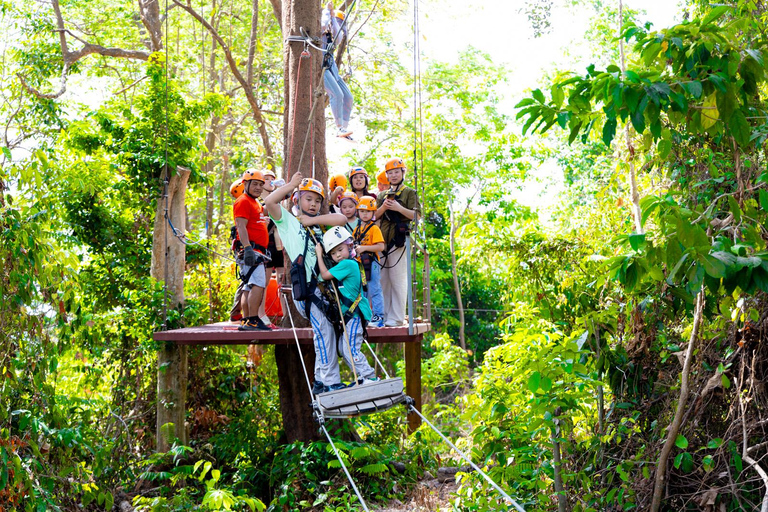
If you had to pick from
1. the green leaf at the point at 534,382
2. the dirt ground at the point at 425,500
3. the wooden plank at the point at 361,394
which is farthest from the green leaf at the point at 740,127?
the dirt ground at the point at 425,500

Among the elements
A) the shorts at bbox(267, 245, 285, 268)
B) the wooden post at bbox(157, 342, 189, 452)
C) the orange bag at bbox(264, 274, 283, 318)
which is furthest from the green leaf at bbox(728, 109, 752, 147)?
the wooden post at bbox(157, 342, 189, 452)

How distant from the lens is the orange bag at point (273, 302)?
754 cm

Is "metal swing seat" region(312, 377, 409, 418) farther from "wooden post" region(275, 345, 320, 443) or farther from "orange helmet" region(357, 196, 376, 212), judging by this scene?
"wooden post" region(275, 345, 320, 443)

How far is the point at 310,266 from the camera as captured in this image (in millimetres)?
5180

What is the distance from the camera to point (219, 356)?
9.69 metres

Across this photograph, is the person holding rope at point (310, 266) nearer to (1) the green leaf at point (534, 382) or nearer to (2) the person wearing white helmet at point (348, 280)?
(2) the person wearing white helmet at point (348, 280)

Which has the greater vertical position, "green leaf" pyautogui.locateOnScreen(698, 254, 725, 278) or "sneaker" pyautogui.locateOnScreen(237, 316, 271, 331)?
"green leaf" pyautogui.locateOnScreen(698, 254, 725, 278)

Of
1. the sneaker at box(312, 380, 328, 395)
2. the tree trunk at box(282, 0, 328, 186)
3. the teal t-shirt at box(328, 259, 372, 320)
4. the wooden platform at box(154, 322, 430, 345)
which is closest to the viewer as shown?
the teal t-shirt at box(328, 259, 372, 320)

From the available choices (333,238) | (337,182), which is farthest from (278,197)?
(337,182)

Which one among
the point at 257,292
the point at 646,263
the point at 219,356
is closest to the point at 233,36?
the point at 219,356

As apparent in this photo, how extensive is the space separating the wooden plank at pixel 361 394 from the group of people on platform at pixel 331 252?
1.05 feet

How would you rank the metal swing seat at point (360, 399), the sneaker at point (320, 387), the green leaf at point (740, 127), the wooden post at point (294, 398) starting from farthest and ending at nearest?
1. the wooden post at point (294, 398)
2. the sneaker at point (320, 387)
3. the metal swing seat at point (360, 399)
4. the green leaf at point (740, 127)

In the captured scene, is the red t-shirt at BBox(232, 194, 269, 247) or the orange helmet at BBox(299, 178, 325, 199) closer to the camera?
the orange helmet at BBox(299, 178, 325, 199)

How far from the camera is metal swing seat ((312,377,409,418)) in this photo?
4625mm
